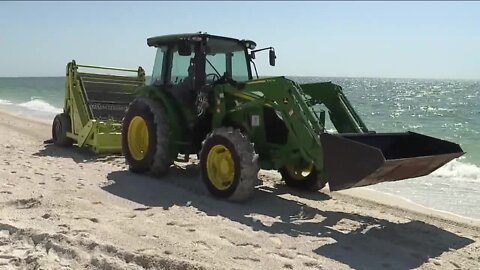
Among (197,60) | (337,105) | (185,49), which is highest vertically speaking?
(185,49)

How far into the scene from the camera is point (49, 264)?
465 cm

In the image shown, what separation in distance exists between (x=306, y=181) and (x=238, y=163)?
1650 mm

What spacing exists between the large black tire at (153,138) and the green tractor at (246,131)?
2 centimetres

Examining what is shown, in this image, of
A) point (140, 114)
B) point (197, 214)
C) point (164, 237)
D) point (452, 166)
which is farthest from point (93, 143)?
point (452, 166)

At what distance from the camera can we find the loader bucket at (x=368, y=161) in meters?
5.52

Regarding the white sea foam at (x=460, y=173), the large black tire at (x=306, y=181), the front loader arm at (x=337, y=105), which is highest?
the front loader arm at (x=337, y=105)

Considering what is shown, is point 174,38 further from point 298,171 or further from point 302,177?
point 302,177

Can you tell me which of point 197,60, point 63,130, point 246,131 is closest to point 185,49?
point 197,60

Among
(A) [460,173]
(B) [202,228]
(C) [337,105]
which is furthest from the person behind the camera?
(A) [460,173]

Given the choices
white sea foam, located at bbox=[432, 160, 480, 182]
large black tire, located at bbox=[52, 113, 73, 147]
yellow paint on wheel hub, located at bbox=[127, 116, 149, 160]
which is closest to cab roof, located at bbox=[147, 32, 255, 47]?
yellow paint on wheel hub, located at bbox=[127, 116, 149, 160]

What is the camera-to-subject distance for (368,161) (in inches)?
217

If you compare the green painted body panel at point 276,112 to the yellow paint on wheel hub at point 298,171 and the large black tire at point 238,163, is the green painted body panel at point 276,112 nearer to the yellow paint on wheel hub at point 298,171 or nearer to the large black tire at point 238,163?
the large black tire at point 238,163

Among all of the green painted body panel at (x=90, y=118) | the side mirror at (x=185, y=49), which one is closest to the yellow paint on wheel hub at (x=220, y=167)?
the side mirror at (x=185, y=49)

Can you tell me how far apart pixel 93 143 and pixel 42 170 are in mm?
2087
